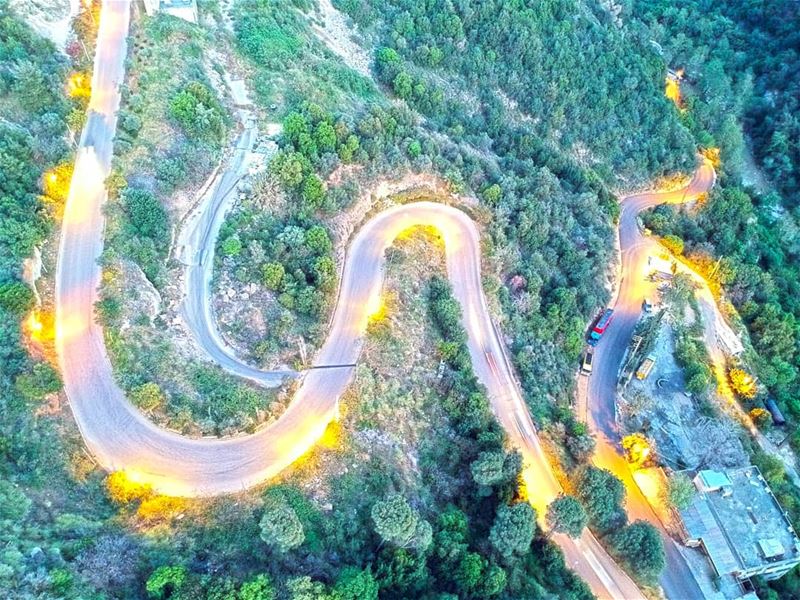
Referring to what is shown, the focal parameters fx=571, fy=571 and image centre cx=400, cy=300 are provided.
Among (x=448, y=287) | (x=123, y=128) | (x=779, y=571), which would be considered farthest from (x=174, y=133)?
(x=779, y=571)

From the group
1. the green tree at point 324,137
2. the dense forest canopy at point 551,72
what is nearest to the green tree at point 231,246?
the green tree at point 324,137

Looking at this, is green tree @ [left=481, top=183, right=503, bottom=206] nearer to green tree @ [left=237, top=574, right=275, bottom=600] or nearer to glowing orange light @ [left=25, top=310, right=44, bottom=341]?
glowing orange light @ [left=25, top=310, right=44, bottom=341]

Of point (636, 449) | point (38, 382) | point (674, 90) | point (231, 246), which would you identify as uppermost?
point (674, 90)

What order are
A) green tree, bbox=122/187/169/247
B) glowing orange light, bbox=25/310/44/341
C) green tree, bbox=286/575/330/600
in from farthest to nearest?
green tree, bbox=122/187/169/247
glowing orange light, bbox=25/310/44/341
green tree, bbox=286/575/330/600

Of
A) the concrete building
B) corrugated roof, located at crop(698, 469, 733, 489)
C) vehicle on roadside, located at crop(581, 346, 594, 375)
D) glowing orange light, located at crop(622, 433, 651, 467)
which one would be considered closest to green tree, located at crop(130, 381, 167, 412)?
glowing orange light, located at crop(622, 433, 651, 467)

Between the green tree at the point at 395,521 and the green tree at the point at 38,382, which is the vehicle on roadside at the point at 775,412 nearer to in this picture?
the green tree at the point at 395,521

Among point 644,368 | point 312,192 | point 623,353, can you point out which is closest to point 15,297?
point 312,192

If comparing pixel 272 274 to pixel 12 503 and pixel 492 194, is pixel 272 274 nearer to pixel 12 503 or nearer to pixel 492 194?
pixel 12 503
